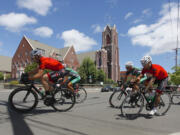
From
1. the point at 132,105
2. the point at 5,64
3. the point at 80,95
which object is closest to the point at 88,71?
the point at 5,64

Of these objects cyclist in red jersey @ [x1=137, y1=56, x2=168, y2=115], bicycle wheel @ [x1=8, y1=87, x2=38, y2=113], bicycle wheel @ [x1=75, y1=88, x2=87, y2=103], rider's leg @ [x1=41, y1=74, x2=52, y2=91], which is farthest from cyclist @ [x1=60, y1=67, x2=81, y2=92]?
cyclist in red jersey @ [x1=137, y1=56, x2=168, y2=115]

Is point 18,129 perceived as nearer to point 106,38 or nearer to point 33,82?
point 33,82

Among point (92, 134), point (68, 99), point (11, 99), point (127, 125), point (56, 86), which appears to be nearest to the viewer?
point (92, 134)

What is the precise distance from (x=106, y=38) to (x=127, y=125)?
69837 millimetres

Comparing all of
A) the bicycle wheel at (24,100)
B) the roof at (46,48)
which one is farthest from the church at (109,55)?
the bicycle wheel at (24,100)

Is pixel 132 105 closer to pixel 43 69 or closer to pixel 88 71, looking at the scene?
pixel 43 69

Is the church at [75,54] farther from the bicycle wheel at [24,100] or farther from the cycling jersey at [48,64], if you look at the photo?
the bicycle wheel at [24,100]

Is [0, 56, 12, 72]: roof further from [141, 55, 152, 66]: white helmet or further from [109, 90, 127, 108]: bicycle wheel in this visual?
[141, 55, 152, 66]: white helmet

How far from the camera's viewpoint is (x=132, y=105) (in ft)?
13.8

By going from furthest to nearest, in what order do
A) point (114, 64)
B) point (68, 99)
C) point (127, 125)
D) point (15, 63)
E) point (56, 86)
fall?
point (114, 64)
point (15, 63)
point (68, 99)
point (56, 86)
point (127, 125)

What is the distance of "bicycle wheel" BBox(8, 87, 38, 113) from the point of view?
4.18 m

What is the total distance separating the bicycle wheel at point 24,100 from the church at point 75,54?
47.7 meters

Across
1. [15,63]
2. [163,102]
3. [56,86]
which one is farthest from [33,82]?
[15,63]

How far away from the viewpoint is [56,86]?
4605 mm
